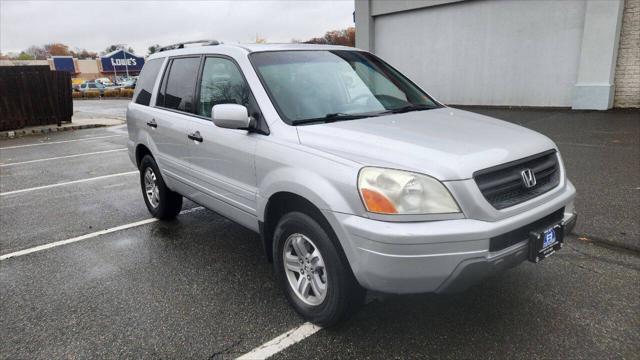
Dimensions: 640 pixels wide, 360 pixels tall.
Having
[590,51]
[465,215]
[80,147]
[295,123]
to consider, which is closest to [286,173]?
[295,123]

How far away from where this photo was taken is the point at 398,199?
237 cm

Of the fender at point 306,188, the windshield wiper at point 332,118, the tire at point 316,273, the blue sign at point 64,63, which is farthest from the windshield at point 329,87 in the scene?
the blue sign at point 64,63

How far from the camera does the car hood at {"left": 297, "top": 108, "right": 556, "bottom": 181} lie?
244 centimetres

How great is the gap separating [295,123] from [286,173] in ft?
1.28

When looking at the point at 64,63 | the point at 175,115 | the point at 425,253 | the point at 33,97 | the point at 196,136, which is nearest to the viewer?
the point at 425,253

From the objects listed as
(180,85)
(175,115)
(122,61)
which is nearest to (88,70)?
(122,61)

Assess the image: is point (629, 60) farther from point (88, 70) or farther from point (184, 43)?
point (88, 70)

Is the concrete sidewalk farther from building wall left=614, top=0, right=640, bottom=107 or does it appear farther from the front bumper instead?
the front bumper

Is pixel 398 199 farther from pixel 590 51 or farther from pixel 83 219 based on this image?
pixel 590 51

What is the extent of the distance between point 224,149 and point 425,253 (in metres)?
1.87

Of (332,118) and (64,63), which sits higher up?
(64,63)

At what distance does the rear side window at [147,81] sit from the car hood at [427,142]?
272 centimetres

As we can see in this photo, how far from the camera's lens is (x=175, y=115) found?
14.2 ft

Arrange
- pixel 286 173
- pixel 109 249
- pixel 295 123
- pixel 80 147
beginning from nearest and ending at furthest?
1. pixel 286 173
2. pixel 295 123
3. pixel 109 249
4. pixel 80 147
